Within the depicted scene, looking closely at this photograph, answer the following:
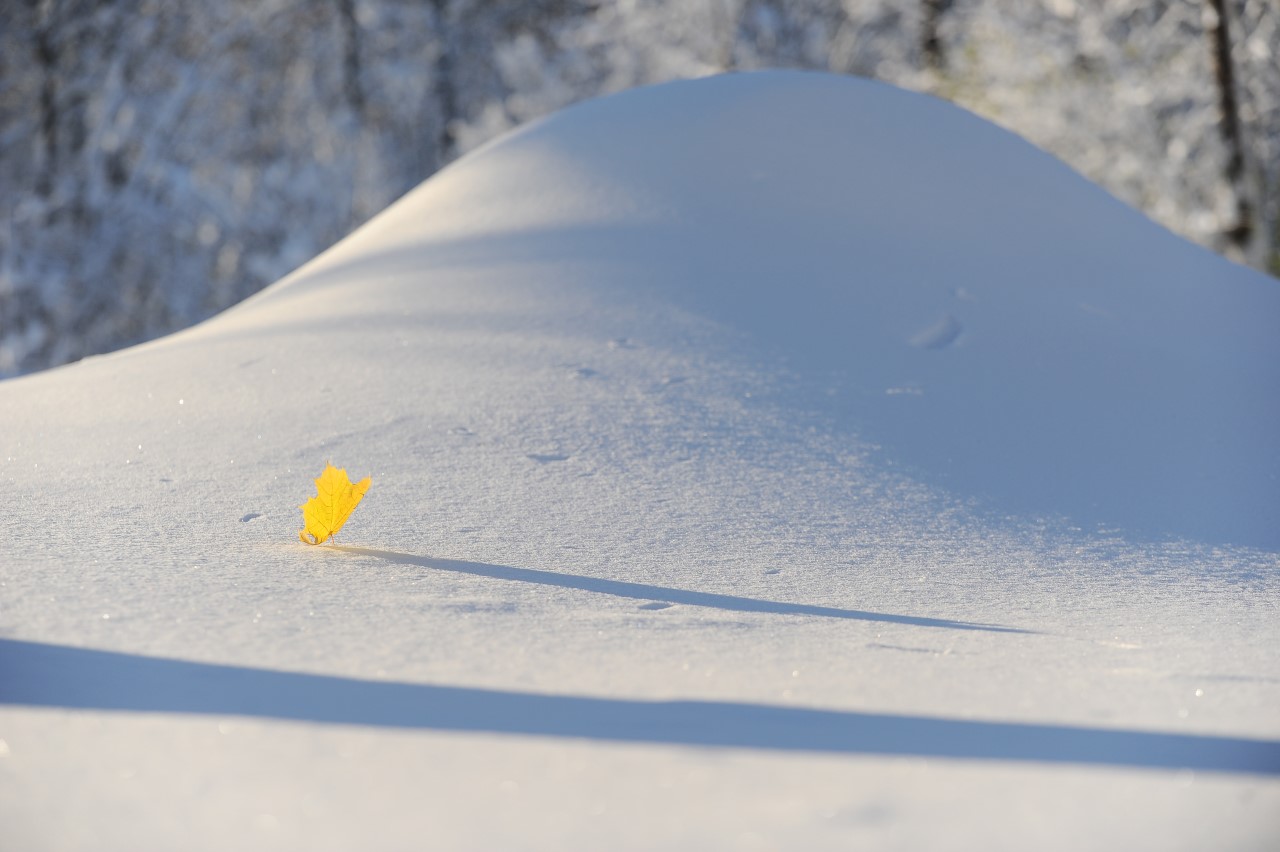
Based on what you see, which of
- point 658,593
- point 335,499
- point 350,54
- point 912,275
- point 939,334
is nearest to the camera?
point 658,593

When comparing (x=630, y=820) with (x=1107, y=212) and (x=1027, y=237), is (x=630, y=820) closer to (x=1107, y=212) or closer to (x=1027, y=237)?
(x=1027, y=237)

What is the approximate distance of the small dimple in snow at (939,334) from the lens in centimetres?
301

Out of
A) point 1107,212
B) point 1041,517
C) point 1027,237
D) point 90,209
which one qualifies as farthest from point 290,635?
point 90,209

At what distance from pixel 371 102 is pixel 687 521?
9908mm

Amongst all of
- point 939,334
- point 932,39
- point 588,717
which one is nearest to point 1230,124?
point 932,39

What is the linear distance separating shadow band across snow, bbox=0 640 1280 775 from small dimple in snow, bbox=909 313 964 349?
1.81 meters

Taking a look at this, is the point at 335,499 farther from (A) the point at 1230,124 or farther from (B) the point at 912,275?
(A) the point at 1230,124

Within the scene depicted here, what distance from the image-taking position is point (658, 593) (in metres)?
1.88

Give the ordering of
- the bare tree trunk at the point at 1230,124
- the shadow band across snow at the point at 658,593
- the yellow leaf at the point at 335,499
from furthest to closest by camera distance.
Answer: the bare tree trunk at the point at 1230,124
the yellow leaf at the point at 335,499
the shadow band across snow at the point at 658,593

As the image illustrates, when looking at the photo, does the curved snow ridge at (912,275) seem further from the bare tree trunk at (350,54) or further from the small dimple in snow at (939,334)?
the bare tree trunk at (350,54)

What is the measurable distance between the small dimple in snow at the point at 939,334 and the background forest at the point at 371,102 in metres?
3.79

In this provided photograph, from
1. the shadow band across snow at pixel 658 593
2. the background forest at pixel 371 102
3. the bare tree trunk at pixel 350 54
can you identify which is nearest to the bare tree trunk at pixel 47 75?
the background forest at pixel 371 102

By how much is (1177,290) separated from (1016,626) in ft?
6.77

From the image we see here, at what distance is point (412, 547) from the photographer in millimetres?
2076
